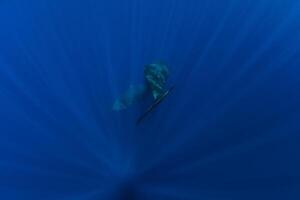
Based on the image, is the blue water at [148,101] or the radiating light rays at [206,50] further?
the radiating light rays at [206,50]

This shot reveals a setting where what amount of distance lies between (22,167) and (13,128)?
0.70 ft

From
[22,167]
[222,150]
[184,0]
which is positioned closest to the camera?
[22,167]

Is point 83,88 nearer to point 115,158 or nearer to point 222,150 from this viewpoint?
point 115,158

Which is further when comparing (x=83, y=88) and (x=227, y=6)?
(x=227, y=6)

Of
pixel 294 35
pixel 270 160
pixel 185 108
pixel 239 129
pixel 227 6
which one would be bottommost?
pixel 270 160

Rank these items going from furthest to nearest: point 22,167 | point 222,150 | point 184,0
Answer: point 184,0, point 222,150, point 22,167

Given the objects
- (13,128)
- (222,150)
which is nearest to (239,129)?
(222,150)

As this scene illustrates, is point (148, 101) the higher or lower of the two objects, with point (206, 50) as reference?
lower

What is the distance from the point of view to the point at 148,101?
88.7 inches

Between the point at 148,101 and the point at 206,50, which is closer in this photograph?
the point at 148,101

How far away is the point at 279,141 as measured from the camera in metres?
2.24

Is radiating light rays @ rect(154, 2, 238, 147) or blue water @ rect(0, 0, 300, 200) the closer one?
blue water @ rect(0, 0, 300, 200)

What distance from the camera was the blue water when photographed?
84.2 inches

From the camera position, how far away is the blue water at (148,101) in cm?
214
